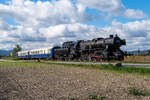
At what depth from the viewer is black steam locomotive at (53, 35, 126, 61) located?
30.4 metres

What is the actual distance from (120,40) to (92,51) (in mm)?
5863

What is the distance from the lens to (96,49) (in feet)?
109

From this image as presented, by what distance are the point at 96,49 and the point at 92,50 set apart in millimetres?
1234

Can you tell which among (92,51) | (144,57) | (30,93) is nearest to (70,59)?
(92,51)

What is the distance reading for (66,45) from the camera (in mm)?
43719

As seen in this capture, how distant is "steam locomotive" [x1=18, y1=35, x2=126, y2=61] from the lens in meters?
30.4

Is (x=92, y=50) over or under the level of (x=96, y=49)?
under

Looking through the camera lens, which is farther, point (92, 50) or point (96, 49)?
point (92, 50)

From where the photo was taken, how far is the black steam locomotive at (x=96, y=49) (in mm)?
30406

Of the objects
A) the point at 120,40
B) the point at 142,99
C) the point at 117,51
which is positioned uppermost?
the point at 120,40

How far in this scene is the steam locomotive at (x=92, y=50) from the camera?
30.4m

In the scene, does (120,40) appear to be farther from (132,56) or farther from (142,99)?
(142,99)

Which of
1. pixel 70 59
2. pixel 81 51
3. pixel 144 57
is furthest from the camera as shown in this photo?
pixel 70 59

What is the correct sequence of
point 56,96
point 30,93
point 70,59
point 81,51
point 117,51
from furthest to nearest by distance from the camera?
point 70,59, point 81,51, point 117,51, point 30,93, point 56,96
